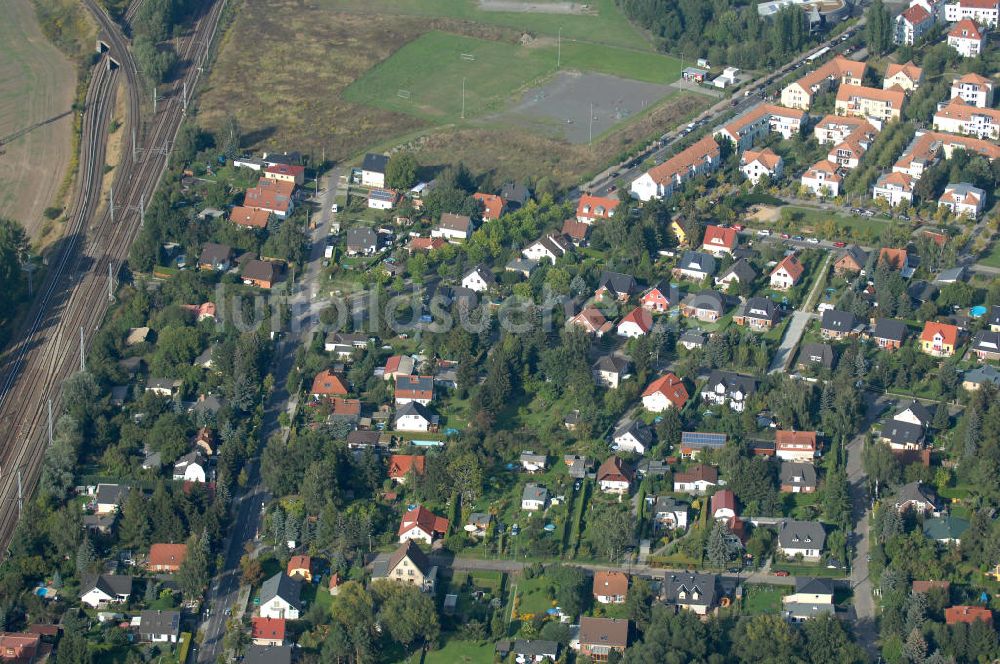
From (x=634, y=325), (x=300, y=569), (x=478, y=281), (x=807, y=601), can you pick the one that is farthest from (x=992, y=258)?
(x=300, y=569)

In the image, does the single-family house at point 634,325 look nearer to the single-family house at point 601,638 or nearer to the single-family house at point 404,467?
the single-family house at point 404,467

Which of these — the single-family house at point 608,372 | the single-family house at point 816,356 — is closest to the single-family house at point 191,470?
the single-family house at point 608,372

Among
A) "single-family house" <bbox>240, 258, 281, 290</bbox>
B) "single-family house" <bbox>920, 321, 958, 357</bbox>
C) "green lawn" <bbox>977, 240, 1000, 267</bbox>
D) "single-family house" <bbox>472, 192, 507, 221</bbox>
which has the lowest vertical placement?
"green lawn" <bbox>977, 240, 1000, 267</bbox>

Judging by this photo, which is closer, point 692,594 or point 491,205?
point 692,594

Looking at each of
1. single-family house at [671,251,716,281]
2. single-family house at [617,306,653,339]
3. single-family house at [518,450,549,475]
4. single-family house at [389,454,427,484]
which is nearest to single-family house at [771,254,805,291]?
single-family house at [671,251,716,281]

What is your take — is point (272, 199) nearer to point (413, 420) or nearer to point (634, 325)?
point (634, 325)

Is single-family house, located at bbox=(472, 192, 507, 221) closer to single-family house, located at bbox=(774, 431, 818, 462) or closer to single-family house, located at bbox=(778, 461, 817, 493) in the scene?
single-family house, located at bbox=(774, 431, 818, 462)
